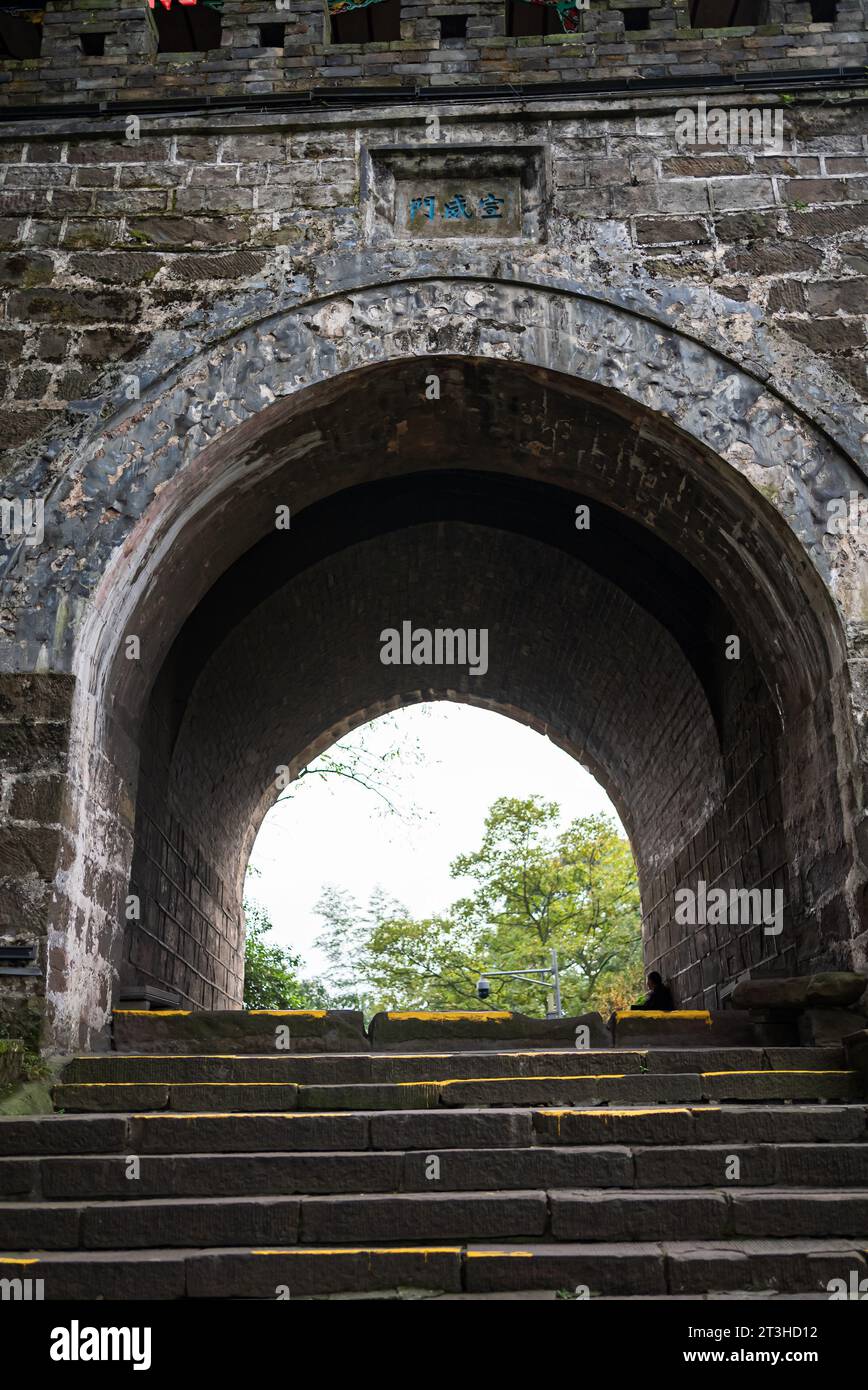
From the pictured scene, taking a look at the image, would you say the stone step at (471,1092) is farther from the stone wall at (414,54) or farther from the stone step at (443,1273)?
the stone wall at (414,54)

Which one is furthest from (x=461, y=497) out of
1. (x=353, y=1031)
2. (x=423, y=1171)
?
(x=423, y=1171)

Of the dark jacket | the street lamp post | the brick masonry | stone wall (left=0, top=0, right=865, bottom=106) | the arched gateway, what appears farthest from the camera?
the street lamp post

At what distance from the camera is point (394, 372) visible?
597 centimetres

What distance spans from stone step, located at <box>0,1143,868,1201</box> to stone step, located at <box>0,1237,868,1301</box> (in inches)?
17.7

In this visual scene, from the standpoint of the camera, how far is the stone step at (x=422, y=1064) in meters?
4.38

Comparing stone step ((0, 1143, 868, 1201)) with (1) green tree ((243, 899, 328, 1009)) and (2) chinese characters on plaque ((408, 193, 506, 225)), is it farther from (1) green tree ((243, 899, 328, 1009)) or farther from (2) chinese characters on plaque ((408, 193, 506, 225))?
(1) green tree ((243, 899, 328, 1009))

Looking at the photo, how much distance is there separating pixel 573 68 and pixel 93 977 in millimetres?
5677

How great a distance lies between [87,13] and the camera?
670cm

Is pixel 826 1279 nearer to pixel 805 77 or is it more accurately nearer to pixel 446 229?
pixel 446 229

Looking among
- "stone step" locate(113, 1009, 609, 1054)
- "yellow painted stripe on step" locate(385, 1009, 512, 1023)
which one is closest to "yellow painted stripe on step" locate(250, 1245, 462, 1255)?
"stone step" locate(113, 1009, 609, 1054)

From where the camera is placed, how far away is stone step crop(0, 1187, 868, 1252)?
3342 mm

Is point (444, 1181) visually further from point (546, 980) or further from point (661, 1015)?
point (546, 980)

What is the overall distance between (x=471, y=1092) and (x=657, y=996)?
18.2 feet

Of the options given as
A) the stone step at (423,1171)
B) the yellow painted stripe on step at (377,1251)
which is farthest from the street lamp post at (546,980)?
the yellow painted stripe on step at (377,1251)
